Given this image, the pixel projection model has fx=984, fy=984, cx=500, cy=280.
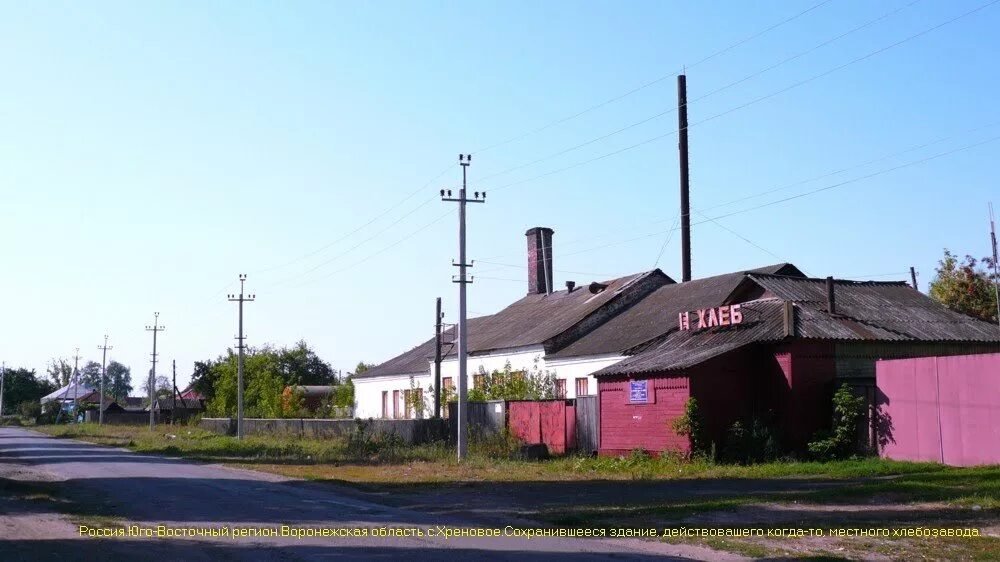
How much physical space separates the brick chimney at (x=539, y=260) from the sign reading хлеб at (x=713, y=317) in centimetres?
2191

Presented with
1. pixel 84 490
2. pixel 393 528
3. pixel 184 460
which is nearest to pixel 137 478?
pixel 84 490

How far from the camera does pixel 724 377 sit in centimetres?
2734

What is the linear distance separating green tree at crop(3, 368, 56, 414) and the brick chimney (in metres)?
112

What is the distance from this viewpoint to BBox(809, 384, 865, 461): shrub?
25.9 metres

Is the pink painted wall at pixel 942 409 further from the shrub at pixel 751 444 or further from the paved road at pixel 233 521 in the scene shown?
the paved road at pixel 233 521

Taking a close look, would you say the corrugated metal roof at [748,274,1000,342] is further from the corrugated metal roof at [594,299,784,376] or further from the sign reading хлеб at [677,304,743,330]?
the sign reading хлеб at [677,304,743,330]

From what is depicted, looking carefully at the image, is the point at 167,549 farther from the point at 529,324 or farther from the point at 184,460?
the point at 529,324

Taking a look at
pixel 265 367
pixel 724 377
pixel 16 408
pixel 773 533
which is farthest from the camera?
pixel 16 408

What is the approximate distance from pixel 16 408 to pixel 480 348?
399ft

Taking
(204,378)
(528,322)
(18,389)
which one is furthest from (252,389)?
(18,389)

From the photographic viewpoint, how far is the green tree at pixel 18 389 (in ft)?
473

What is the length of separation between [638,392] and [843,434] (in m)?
5.78

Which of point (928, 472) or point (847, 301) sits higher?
point (847, 301)

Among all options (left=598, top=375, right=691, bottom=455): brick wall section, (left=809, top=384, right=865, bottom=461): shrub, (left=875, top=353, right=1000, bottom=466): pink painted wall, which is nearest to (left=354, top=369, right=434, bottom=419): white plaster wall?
(left=598, top=375, right=691, bottom=455): brick wall section
